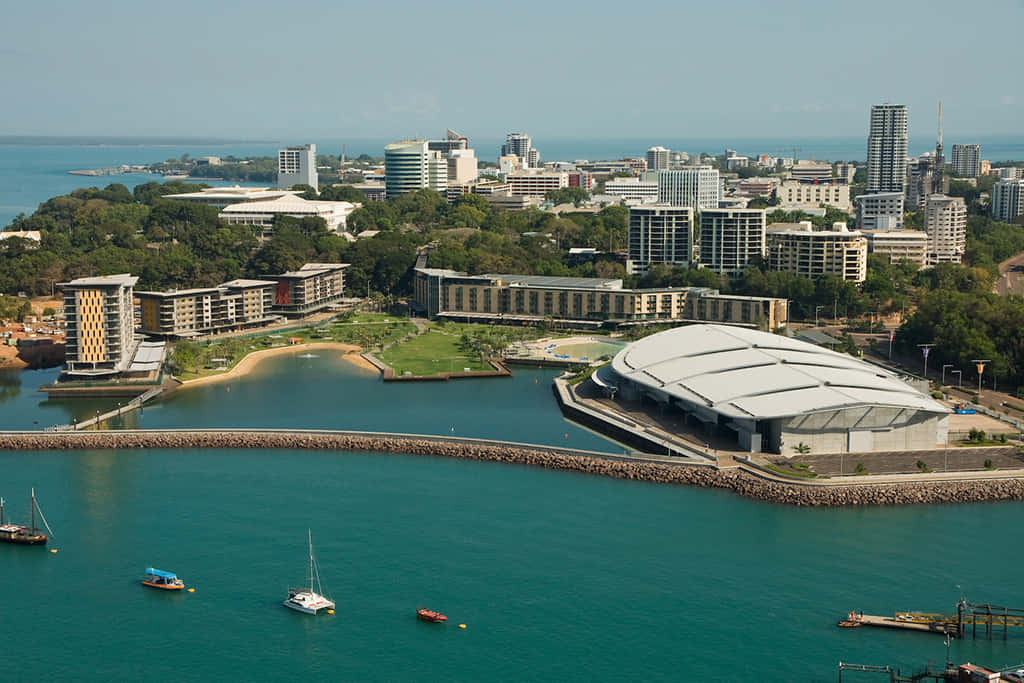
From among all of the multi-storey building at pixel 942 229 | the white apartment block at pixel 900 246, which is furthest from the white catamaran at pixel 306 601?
the multi-storey building at pixel 942 229

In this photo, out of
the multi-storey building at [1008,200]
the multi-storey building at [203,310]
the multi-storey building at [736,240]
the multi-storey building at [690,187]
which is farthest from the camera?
the multi-storey building at [690,187]

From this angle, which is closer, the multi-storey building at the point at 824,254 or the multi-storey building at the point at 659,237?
the multi-storey building at the point at 824,254

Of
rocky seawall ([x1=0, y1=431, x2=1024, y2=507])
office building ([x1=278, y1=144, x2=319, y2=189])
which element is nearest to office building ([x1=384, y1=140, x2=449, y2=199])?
office building ([x1=278, y1=144, x2=319, y2=189])

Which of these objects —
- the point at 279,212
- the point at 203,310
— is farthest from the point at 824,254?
the point at 279,212

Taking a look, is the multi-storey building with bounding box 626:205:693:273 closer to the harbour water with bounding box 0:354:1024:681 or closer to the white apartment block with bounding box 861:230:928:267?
the white apartment block with bounding box 861:230:928:267

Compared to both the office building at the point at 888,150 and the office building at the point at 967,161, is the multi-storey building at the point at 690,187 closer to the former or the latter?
the office building at the point at 888,150

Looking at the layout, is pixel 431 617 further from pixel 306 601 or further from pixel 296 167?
pixel 296 167
